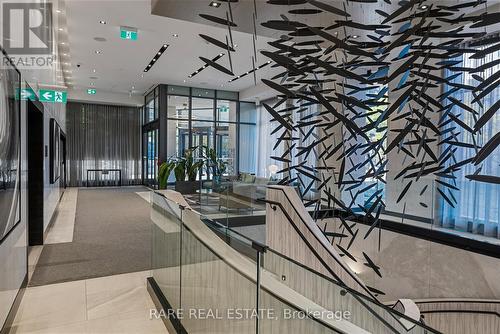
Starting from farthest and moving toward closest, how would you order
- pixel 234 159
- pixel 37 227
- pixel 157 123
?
pixel 234 159 < pixel 157 123 < pixel 37 227

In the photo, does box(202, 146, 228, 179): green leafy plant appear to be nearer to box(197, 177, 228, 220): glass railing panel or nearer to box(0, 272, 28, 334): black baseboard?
box(197, 177, 228, 220): glass railing panel

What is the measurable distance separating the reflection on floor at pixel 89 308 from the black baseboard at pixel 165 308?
59mm

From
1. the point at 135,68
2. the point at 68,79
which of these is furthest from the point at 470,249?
the point at 68,79

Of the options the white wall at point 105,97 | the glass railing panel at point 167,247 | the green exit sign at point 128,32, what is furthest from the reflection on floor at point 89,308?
the white wall at point 105,97

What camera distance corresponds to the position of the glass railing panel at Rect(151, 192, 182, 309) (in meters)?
2.99

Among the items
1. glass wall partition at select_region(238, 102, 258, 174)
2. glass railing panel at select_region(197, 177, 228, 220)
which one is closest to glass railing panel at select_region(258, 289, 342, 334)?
glass railing panel at select_region(197, 177, 228, 220)

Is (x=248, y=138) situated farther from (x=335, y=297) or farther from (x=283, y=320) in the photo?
(x=335, y=297)

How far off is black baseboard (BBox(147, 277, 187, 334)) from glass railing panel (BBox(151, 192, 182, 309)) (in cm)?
4

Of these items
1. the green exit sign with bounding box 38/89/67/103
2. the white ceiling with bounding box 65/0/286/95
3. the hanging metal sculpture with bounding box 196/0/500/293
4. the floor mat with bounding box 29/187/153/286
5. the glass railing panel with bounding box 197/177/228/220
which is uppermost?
the white ceiling with bounding box 65/0/286/95

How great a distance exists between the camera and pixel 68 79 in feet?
39.5

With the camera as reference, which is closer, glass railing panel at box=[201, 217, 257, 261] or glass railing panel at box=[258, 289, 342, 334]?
glass railing panel at box=[258, 289, 342, 334]

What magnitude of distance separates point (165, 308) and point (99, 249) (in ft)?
8.40

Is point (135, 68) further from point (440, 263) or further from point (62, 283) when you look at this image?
point (440, 263)

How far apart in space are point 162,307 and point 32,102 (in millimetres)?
3481
